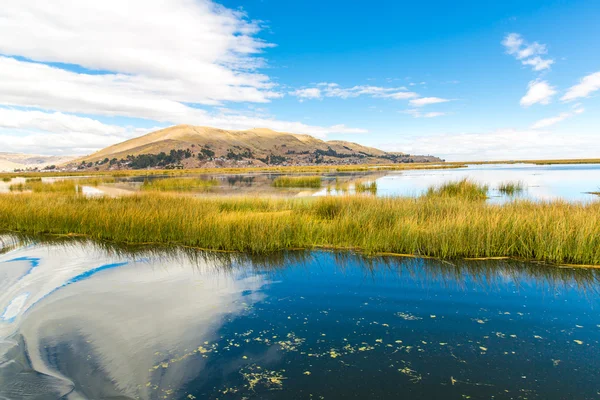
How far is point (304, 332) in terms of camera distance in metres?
6.07

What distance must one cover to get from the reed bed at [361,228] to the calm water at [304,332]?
878 millimetres

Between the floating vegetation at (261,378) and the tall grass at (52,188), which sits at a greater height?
the tall grass at (52,188)

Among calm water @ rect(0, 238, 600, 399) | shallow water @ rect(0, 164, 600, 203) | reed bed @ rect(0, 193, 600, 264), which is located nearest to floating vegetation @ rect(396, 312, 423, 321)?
calm water @ rect(0, 238, 600, 399)

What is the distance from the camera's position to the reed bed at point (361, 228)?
33.8 feet

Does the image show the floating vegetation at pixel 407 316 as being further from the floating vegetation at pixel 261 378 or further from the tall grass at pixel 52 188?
the tall grass at pixel 52 188

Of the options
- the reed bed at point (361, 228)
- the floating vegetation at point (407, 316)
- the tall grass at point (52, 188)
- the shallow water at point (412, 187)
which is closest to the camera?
the floating vegetation at point (407, 316)

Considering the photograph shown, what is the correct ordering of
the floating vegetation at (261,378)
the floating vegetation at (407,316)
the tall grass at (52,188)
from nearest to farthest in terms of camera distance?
the floating vegetation at (261,378) < the floating vegetation at (407,316) < the tall grass at (52,188)

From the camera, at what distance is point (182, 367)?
5.09m

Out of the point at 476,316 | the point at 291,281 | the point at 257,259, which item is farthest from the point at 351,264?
the point at 476,316

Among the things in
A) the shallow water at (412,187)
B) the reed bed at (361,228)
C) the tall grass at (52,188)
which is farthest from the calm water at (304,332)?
the tall grass at (52,188)

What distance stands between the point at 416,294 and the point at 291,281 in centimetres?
287

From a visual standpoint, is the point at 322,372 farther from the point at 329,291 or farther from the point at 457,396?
the point at 329,291

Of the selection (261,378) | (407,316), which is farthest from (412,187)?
(261,378)

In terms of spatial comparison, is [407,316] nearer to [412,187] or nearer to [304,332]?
[304,332]
